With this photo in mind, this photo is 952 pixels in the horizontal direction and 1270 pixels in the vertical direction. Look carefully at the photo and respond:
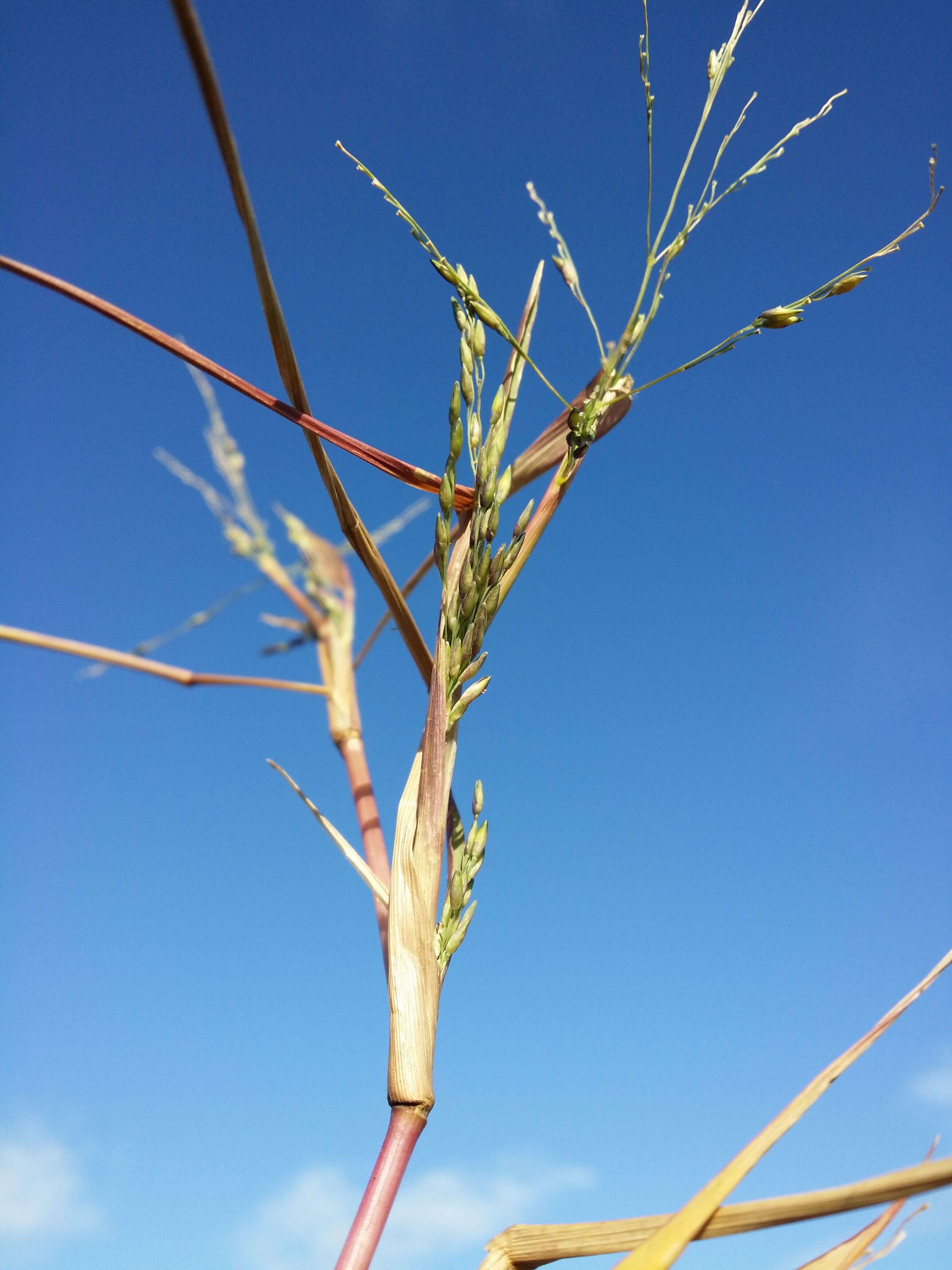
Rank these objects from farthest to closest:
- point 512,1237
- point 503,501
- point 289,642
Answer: point 289,642
point 503,501
point 512,1237

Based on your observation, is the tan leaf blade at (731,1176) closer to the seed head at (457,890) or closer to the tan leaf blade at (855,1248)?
the tan leaf blade at (855,1248)

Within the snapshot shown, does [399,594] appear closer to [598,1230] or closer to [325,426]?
[325,426]

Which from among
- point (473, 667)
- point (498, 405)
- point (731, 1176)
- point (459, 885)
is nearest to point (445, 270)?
point (498, 405)

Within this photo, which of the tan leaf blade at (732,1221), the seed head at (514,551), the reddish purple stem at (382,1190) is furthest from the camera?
the seed head at (514,551)

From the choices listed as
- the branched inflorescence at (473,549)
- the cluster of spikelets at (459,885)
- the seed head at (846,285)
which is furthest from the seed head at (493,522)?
the seed head at (846,285)

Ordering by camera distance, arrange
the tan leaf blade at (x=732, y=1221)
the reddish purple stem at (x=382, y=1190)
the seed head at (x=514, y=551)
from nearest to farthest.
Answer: the tan leaf blade at (x=732, y=1221), the reddish purple stem at (x=382, y=1190), the seed head at (x=514, y=551)

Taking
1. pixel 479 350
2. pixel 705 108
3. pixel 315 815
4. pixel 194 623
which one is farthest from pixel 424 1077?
pixel 194 623

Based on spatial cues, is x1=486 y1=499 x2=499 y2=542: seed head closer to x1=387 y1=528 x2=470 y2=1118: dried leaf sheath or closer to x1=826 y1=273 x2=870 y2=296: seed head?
x1=387 y1=528 x2=470 y2=1118: dried leaf sheath
